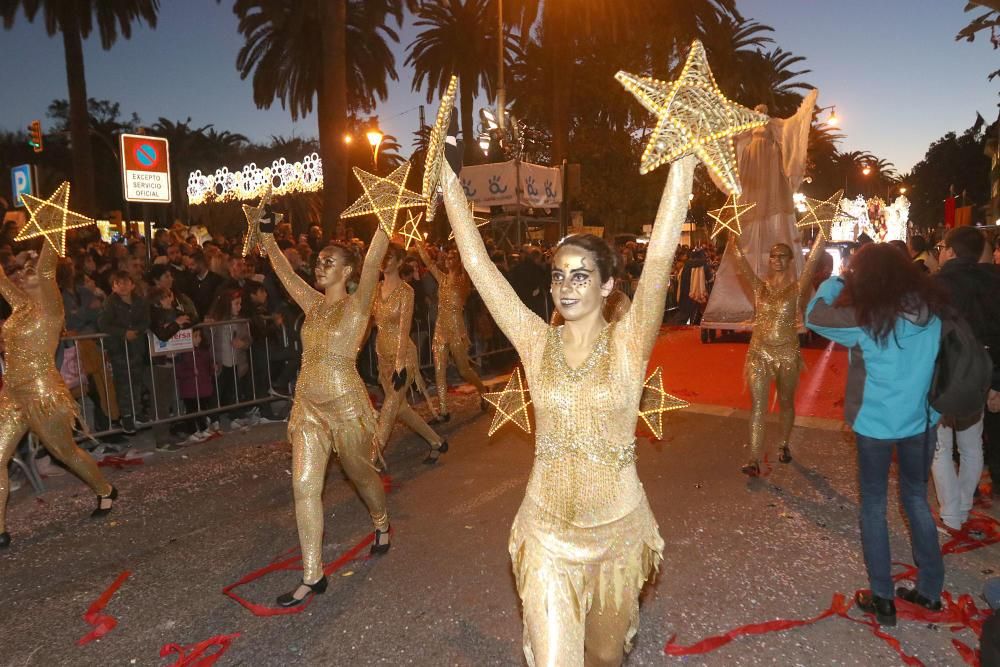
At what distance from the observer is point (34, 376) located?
5117 millimetres

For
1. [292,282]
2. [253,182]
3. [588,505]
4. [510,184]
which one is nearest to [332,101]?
[510,184]

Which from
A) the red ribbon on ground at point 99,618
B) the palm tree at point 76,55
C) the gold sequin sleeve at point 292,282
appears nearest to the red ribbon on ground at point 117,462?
the red ribbon on ground at point 99,618

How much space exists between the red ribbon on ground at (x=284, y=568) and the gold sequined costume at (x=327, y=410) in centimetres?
21

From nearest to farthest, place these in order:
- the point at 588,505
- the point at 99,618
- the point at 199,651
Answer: the point at 588,505, the point at 199,651, the point at 99,618

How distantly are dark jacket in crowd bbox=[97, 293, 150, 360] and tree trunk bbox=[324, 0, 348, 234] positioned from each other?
5521 mm

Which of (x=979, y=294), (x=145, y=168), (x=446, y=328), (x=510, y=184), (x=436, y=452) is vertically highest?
(x=145, y=168)

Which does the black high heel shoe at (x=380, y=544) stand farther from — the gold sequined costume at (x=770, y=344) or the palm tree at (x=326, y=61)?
the palm tree at (x=326, y=61)

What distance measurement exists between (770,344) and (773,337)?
7 centimetres

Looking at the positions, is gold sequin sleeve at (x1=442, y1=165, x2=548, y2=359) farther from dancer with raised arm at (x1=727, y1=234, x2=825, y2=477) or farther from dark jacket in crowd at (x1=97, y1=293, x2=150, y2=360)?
dark jacket in crowd at (x1=97, y1=293, x2=150, y2=360)

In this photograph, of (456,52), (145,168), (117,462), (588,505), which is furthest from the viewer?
(456,52)

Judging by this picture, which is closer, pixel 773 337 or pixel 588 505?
pixel 588 505

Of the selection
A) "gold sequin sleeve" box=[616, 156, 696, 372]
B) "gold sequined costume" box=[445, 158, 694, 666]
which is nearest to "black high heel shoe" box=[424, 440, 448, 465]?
"gold sequined costume" box=[445, 158, 694, 666]

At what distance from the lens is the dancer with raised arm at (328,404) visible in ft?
13.5

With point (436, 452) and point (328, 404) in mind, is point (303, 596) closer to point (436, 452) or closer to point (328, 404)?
point (328, 404)
